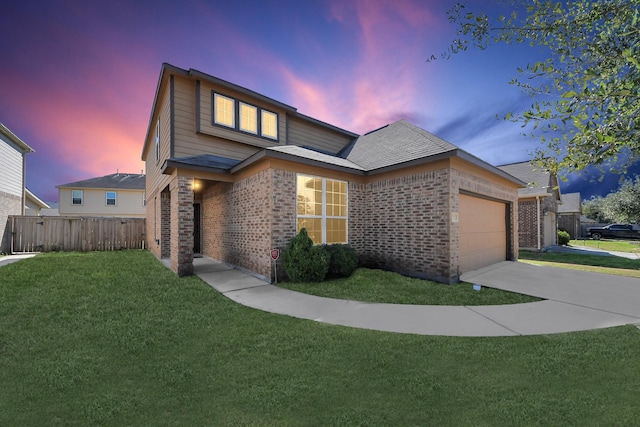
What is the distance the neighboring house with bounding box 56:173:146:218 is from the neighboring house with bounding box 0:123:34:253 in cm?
974

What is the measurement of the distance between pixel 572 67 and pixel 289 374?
20.5ft

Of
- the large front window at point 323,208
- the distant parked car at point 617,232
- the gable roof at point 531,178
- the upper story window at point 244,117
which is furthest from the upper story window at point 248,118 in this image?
the distant parked car at point 617,232

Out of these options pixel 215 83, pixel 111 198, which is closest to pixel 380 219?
pixel 215 83

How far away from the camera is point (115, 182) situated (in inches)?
1064

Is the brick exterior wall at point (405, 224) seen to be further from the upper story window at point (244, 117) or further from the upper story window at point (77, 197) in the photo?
the upper story window at point (77, 197)

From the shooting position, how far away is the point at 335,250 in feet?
25.7

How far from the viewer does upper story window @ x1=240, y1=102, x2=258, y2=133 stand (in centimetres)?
1061

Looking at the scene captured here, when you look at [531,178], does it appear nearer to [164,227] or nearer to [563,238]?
[563,238]

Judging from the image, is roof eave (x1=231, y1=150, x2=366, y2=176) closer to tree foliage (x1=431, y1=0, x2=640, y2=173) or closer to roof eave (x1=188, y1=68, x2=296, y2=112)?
roof eave (x1=188, y1=68, x2=296, y2=112)

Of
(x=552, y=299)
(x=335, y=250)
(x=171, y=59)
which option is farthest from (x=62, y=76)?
(x=552, y=299)

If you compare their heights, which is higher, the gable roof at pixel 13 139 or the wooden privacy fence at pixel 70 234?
the gable roof at pixel 13 139

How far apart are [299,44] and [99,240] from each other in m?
14.3

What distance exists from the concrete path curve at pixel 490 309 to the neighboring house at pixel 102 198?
25.1 m

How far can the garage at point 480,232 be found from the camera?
325 inches
